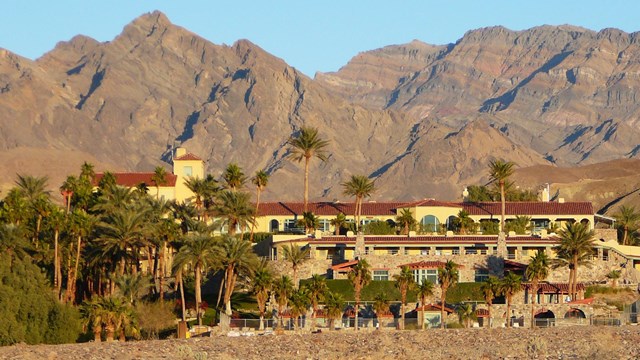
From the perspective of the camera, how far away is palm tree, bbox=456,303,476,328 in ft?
311

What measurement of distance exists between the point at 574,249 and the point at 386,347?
129ft

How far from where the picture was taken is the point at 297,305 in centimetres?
9231

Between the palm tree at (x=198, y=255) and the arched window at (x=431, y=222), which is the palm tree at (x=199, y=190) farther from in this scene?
the palm tree at (x=198, y=255)

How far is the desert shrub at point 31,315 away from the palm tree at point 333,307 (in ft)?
53.5

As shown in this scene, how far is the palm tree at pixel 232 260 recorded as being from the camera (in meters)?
98.5

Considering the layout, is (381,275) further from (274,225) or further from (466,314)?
(274,225)

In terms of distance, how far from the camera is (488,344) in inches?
2721

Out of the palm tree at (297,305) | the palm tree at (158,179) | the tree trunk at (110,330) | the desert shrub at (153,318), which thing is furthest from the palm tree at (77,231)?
the palm tree at (158,179)

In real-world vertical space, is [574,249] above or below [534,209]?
below

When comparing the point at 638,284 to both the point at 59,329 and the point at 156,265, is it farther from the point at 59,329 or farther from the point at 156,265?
the point at 59,329

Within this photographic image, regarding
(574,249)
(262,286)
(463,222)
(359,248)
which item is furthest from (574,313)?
(463,222)

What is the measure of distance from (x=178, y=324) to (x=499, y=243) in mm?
28690

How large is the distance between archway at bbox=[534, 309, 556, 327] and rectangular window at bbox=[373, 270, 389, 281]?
13.2m

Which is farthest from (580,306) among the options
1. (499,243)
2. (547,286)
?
(499,243)
